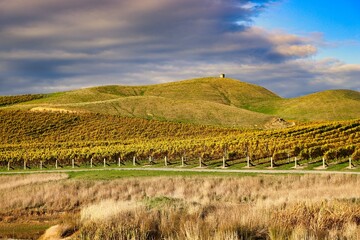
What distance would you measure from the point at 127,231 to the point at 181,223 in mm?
1543

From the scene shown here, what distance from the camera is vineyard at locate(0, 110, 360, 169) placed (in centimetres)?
5012

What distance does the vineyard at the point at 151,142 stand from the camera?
50122 mm

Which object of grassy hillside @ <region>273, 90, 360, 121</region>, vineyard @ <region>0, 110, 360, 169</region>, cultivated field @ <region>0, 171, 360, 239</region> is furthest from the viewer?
grassy hillside @ <region>273, 90, 360, 121</region>

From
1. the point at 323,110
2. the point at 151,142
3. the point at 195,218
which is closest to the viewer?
the point at 195,218

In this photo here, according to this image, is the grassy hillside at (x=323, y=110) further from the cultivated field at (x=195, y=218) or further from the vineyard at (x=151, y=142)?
the cultivated field at (x=195, y=218)

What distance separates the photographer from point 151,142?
262 feet

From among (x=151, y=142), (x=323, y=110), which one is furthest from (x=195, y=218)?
(x=323, y=110)

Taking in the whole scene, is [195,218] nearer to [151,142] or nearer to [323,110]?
[151,142]

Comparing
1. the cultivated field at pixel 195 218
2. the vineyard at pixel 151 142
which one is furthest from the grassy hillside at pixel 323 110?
the cultivated field at pixel 195 218

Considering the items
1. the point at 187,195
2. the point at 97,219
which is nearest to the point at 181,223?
the point at 97,219

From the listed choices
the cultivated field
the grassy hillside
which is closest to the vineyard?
the cultivated field

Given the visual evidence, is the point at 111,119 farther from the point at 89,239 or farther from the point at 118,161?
the point at 89,239

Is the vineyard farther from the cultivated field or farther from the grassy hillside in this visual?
the grassy hillside

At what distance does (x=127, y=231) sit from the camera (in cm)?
1370
